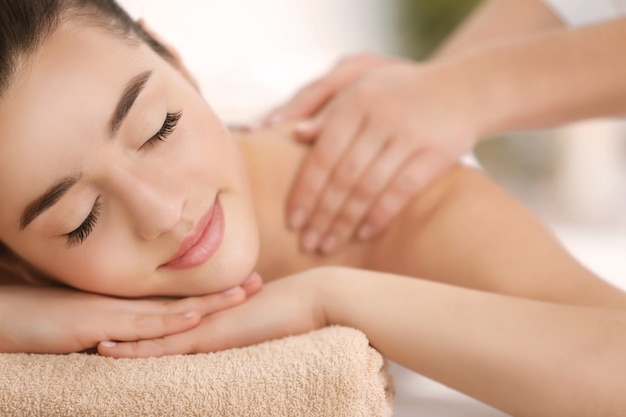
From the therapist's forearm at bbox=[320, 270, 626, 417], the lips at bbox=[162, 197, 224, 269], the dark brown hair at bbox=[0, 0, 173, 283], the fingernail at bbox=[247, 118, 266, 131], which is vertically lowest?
the fingernail at bbox=[247, 118, 266, 131]

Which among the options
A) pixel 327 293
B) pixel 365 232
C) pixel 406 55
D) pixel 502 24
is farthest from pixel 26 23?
pixel 406 55

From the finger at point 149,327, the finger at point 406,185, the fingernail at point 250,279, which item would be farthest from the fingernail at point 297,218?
the finger at point 149,327

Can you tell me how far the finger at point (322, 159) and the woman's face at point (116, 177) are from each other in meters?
0.18

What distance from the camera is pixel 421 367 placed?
86 cm

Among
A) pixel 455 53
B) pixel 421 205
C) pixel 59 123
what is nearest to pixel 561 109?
pixel 421 205

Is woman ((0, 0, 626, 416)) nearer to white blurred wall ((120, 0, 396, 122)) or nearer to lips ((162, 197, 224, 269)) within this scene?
lips ((162, 197, 224, 269))

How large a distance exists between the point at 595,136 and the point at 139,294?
46.7 inches

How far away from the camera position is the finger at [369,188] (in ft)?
3.75

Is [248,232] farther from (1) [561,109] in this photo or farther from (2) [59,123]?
(1) [561,109]

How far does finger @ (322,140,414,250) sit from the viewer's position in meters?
1.14

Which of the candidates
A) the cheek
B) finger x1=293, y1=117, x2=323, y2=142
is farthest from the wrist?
finger x1=293, y1=117, x2=323, y2=142

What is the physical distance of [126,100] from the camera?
34.9 inches

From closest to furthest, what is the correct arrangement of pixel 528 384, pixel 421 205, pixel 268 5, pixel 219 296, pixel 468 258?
pixel 528 384, pixel 219 296, pixel 468 258, pixel 421 205, pixel 268 5

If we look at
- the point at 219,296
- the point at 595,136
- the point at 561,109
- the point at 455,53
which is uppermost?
the point at 219,296
